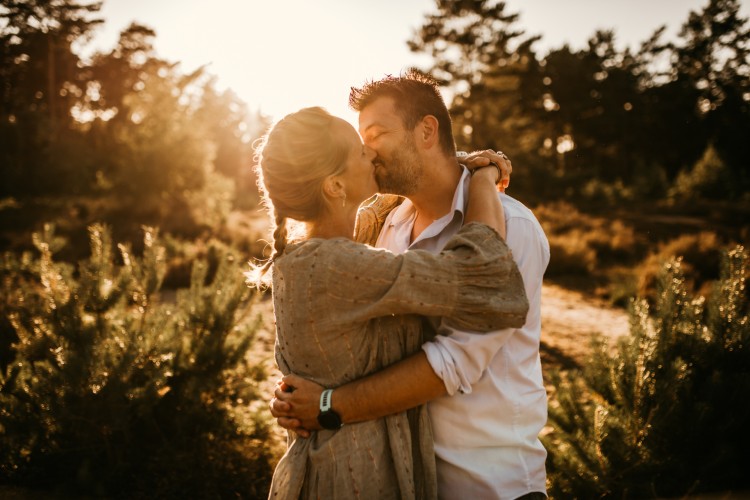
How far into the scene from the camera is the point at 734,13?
46875mm

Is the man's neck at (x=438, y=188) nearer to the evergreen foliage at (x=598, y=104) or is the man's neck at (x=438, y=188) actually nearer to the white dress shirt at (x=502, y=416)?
the white dress shirt at (x=502, y=416)

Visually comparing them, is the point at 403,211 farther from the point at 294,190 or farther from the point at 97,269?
the point at 97,269

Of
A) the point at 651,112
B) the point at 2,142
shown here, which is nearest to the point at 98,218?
the point at 2,142

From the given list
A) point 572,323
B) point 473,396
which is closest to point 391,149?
point 473,396

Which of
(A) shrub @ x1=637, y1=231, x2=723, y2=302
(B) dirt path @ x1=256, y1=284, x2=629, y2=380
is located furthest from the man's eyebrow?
(A) shrub @ x1=637, y1=231, x2=723, y2=302

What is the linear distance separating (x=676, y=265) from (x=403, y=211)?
2189mm

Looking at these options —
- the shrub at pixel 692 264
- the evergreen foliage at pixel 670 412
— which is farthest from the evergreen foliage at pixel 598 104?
the evergreen foliage at pixel 670 412

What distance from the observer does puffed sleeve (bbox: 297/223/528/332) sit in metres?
1.61

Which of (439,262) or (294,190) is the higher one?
(294,190)

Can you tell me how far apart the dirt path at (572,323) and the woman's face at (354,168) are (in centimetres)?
503

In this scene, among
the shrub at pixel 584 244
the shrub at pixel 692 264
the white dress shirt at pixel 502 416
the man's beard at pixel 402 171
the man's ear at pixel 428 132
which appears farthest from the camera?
the shrub at pixel 584 244

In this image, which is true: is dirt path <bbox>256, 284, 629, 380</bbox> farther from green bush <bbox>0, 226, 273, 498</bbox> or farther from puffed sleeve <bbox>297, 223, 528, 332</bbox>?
puffed sleeve <bbox>297, 223, 528, 332</bbox>

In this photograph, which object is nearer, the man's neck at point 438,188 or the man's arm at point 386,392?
the man's arm at point 386,392

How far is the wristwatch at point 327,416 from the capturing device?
1.73 metres
